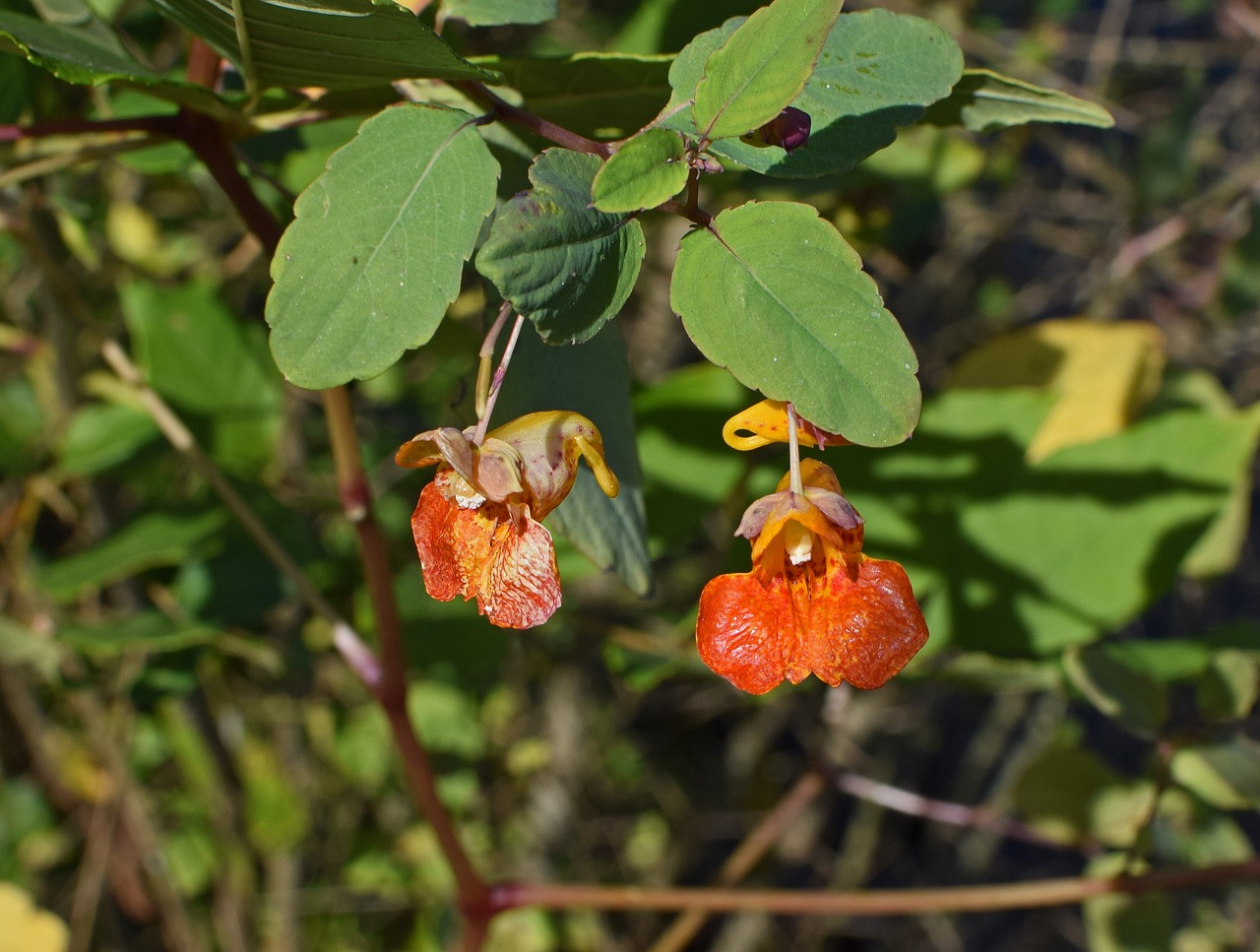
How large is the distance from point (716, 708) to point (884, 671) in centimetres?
194

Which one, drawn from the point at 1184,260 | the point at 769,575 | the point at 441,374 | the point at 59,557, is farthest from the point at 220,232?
the point at 1184,260

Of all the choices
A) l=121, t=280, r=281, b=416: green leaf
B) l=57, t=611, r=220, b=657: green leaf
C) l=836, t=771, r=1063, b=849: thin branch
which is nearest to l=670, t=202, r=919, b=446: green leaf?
l=57, t=611, r=220, b=657: green leaf

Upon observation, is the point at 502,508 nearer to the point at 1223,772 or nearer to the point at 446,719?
the point at 1223,772

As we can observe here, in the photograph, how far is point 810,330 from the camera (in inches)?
19.7

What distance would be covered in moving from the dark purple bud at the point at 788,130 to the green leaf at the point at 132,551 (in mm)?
802

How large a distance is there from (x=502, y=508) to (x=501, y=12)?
0.29 meters

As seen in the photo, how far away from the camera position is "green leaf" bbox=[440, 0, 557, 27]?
2.03 feet

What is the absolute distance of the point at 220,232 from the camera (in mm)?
2166

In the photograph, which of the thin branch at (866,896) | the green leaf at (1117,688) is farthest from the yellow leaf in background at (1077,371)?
the thin branch at (866,896)

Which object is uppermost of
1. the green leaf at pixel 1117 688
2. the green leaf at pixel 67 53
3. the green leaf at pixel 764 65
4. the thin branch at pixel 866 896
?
the green leaf at pixel 764 65

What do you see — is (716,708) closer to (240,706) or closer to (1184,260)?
(240,706)

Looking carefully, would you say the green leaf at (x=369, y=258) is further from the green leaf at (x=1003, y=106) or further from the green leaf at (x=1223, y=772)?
the green leaf at (x=1223, y=772)

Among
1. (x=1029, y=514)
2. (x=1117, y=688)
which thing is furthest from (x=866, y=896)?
(x=1029, y=514)

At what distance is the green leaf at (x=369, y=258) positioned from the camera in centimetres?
52
